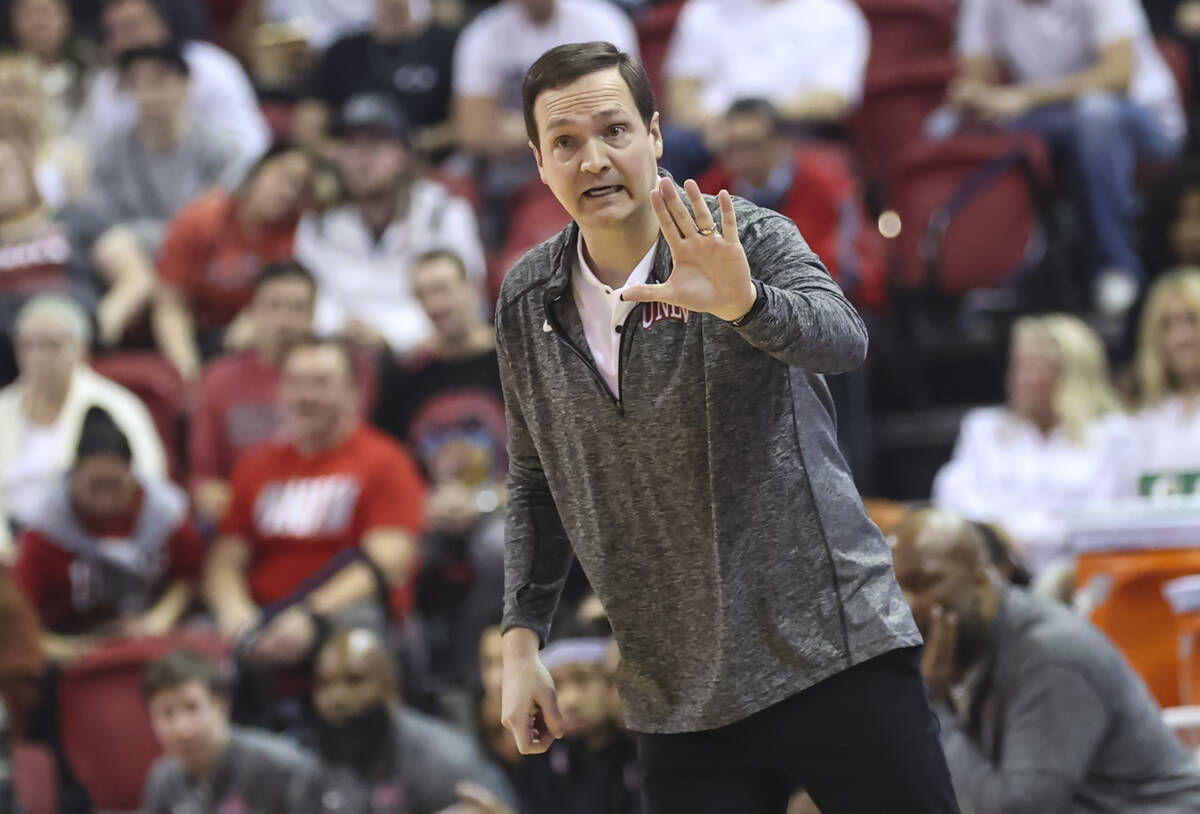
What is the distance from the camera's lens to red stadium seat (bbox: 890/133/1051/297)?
22.8 ft

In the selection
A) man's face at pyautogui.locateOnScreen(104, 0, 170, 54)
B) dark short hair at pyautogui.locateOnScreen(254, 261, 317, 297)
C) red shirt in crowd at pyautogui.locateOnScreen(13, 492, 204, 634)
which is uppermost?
man's face at pyautogui.locateOnScreen(104, 0, 170, 54)

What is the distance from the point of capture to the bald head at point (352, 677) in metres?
5.20

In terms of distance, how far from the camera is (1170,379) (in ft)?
18.9

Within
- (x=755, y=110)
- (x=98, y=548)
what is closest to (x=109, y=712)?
(x=98, y=548)

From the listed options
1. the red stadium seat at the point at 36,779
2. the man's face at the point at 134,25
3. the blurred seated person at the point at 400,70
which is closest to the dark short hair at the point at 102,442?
the red stadium seat at the point at 36,779

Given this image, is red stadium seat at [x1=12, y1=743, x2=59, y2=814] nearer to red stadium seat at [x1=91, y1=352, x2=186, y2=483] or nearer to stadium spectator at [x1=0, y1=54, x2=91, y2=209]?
red stadium seat at [x1=91, y1=352, x2=186, y2=483]

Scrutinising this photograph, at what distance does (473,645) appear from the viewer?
18.6 ft

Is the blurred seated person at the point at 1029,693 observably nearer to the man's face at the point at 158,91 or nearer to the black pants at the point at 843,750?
the black pants at the point at 843,750

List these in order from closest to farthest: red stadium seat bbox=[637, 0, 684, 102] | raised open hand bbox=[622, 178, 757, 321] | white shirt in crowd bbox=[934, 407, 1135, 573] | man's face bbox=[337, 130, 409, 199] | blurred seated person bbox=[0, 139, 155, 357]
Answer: raised open hand bbox=[622, 178, 757, 321] < white shirt in crowd bbox=[934, 407, 1135, 573] < blurred seated person bbox=[0, 139, 155, 357] < man's face bbox=[337, 130, 409, 199] < red stadium seat bbox=[637, 0, 684, 102]

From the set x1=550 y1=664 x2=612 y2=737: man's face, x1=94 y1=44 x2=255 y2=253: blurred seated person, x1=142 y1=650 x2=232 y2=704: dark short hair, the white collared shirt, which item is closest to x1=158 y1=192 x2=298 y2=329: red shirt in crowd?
x1=94 y1=44 x2=255 y2=253: blurred seated person

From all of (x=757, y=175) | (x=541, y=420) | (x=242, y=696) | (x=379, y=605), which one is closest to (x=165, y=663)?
(x=242, y=696)

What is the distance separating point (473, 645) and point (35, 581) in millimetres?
1525

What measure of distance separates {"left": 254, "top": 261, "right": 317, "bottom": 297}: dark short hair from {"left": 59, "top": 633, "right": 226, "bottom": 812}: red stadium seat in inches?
59.7

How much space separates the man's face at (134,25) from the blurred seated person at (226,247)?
5.45 ft
